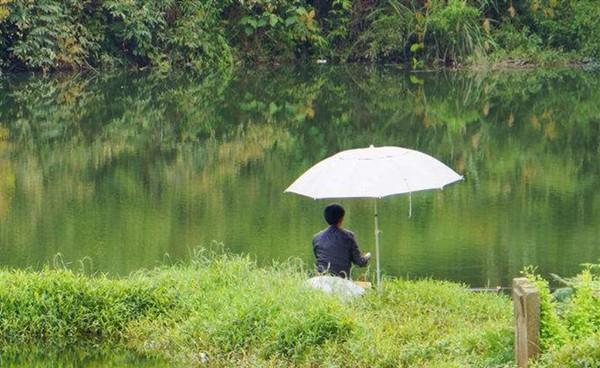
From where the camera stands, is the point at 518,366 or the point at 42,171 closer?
the point at 518,366

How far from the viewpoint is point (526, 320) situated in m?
7.19

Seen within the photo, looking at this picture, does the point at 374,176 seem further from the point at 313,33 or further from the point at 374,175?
the point at 313,33

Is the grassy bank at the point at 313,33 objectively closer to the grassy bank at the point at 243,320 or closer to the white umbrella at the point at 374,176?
the white umbrella at the point at 374,176

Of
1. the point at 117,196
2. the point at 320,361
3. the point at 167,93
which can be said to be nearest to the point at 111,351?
the point at 320,361

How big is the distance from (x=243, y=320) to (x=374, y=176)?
5.12ft

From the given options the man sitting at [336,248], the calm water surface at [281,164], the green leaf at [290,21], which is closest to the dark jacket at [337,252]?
the man sitting at [336,248]

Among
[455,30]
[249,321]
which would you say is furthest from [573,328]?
[455,30]

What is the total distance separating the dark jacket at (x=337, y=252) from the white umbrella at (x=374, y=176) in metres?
0.18

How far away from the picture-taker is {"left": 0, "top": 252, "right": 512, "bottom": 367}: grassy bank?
8039mm

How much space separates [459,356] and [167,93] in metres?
21.0

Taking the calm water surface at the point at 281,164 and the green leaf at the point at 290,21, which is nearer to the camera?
the calm water surface at the point at 281,164

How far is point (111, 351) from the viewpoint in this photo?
883cm

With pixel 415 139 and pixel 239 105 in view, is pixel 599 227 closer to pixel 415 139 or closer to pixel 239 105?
pixel 415 139

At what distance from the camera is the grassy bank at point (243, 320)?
26.4 ft
